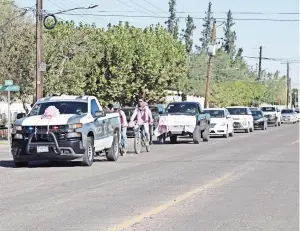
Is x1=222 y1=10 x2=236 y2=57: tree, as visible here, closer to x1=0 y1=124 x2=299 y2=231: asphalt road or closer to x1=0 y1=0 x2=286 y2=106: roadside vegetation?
x1=0 y1=0 x2=286 y2=106: roadside vegetation

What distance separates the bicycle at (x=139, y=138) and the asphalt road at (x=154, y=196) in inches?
141

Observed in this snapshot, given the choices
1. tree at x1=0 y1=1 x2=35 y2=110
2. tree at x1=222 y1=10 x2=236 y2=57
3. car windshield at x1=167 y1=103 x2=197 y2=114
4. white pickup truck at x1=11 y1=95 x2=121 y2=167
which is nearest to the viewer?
white pickup truck at x1=11 y1=95 x2=121 y2=167

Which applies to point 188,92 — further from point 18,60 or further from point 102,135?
point 102,135

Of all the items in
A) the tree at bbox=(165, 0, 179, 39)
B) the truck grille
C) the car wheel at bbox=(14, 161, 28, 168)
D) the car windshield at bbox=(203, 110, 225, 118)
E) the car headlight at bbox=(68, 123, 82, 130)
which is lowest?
the car wheel at bbox=(14, 161, 28, 168)

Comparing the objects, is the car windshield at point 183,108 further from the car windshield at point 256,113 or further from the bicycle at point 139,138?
the car windshield at point 256,113

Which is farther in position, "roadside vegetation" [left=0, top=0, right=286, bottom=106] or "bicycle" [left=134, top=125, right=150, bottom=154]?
"roadside vegetation" [left=0, top=0, right=286, bottom=106]

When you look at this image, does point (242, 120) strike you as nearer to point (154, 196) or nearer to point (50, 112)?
point (50, 112)

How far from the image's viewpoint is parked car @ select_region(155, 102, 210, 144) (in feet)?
98.7

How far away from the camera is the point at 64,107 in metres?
20.0

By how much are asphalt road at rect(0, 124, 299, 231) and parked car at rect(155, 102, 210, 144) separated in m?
8.77

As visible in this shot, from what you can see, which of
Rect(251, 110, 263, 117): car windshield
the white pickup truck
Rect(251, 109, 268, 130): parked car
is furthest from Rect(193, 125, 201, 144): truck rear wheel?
Rect(251, 110, 263, 117): car windshield

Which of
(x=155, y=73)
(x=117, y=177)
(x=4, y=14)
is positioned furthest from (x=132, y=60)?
(x=117, y=177)

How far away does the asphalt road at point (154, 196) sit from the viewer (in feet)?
33.0

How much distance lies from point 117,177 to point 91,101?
4.51 m
